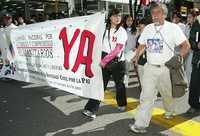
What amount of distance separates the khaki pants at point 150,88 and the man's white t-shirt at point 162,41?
0.12m

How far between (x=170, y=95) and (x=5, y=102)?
3584 millimetres

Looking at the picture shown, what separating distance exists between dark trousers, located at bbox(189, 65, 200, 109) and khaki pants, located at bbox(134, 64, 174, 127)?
905 millimetres

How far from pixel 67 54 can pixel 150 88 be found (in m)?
1.69

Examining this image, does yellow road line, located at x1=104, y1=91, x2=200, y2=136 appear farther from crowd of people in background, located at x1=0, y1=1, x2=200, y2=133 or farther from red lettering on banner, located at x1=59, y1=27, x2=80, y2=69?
red lettering on banner, located at x1=59, y1=27, x2=80, y2=69

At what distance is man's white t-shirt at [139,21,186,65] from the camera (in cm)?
558

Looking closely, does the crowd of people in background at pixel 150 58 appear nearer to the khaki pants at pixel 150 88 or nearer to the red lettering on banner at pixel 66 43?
the khaki pants at pixel 150 88

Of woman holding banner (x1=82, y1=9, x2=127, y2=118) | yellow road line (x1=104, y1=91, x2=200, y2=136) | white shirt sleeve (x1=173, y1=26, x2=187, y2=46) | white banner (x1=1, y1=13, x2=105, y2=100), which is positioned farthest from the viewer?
woman holding banner (x1=82, y1=9, x2=127, y2=118)

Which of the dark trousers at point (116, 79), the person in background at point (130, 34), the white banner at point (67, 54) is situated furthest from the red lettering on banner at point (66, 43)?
the person in background at point (130, 34)

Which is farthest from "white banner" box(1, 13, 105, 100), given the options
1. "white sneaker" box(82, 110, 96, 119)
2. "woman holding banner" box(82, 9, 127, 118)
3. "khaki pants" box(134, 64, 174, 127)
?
"khaki pants" box(134, 64, 174, 127)

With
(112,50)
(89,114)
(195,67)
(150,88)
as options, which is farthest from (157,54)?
(89,114)

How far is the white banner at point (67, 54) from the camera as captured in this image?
6.24 meters

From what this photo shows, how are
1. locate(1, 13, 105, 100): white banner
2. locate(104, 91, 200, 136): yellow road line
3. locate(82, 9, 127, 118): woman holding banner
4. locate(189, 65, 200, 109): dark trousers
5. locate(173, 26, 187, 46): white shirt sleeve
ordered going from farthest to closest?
locate(189, 65, 200, 109): dark trousers → locate(82, 9, 127, 118): woman holding banner → locate(1, 13, 105, 100): white banner → locate(104, 91, 200, 136): yellow road line → locate(173, 26, 187, 46): white shirt sleeve

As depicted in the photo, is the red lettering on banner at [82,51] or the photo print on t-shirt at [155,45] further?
the red lettering on banner at [82,51]

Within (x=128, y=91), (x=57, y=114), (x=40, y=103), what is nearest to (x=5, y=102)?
(x=40, y=103)
